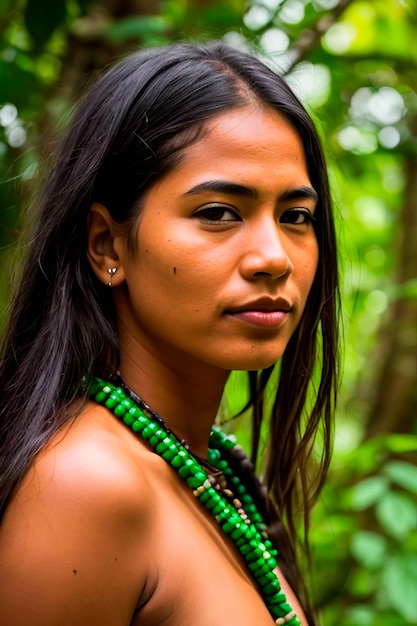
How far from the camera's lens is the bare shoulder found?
1.21 m

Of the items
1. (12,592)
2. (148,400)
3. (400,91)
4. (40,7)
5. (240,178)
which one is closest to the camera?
(12,592)

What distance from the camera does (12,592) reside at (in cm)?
122

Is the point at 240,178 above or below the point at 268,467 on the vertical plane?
above

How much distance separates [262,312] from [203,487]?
1.06 ft

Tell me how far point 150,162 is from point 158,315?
0.83ft

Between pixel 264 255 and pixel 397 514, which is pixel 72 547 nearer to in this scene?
pixel 264 255

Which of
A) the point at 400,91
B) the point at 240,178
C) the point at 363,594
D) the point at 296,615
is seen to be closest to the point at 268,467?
the point at 296,615

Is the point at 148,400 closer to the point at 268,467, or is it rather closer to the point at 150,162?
the point at 150,162

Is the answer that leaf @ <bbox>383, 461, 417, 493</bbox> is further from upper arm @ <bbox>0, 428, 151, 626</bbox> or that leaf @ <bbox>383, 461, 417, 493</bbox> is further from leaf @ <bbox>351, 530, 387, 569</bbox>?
upper arm @ <bbox>0, 428, 151, 626</bbox>

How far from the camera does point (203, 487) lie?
1.54m

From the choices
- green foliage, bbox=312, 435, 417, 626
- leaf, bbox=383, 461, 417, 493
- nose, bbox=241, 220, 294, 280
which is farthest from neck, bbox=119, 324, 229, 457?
leaf, bbox=383, 461, 417, 493

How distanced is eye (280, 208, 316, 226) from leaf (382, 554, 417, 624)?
120 cm

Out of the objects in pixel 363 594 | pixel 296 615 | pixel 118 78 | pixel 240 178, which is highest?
pixel 118 78

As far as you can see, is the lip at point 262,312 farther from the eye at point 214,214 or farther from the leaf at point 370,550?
the leaf at point 370,550
